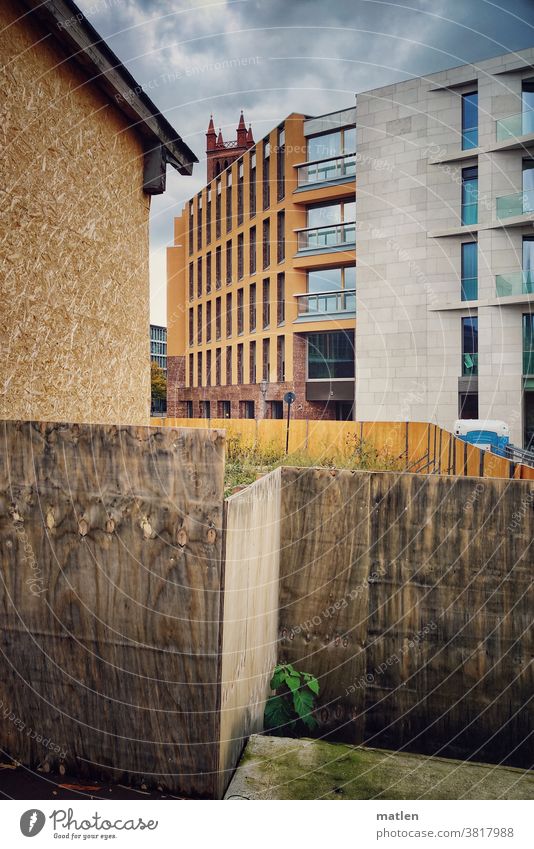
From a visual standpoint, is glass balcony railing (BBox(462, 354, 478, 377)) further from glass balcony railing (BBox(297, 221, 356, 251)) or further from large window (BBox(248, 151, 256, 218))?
large window (BBox(248, 151, 256, 218))

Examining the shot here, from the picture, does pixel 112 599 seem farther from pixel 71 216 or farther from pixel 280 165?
pixel 280 165

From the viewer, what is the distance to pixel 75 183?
333 centimetres

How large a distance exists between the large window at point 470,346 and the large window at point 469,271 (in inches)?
25.5

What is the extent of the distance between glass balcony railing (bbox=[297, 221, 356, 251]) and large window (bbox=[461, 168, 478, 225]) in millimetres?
4556

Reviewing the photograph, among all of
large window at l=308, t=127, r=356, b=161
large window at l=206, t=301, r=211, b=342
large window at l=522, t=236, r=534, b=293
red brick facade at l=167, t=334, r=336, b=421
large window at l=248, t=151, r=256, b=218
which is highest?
large window at l=308, t=127, r=356, b=161

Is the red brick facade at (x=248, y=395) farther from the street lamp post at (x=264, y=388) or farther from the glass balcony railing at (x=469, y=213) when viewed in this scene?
the glass balcony railing at (x=469, y=213)

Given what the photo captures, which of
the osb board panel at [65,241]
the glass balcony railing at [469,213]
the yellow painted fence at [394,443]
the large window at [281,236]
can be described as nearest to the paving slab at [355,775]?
the osb board panel at [65,241]

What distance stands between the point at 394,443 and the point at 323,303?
11834 mm

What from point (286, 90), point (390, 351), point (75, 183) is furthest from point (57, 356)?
point (390, 351)

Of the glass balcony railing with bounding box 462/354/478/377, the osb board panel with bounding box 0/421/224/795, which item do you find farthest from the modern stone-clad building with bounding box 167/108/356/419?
the osb board panel with bounding box 0/421/224/795

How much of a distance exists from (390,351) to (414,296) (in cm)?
165

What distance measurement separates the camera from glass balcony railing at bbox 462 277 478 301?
49.7 feet

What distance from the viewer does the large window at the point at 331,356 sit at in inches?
814

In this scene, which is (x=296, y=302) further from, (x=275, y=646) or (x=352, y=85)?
(x=275, y=646)
